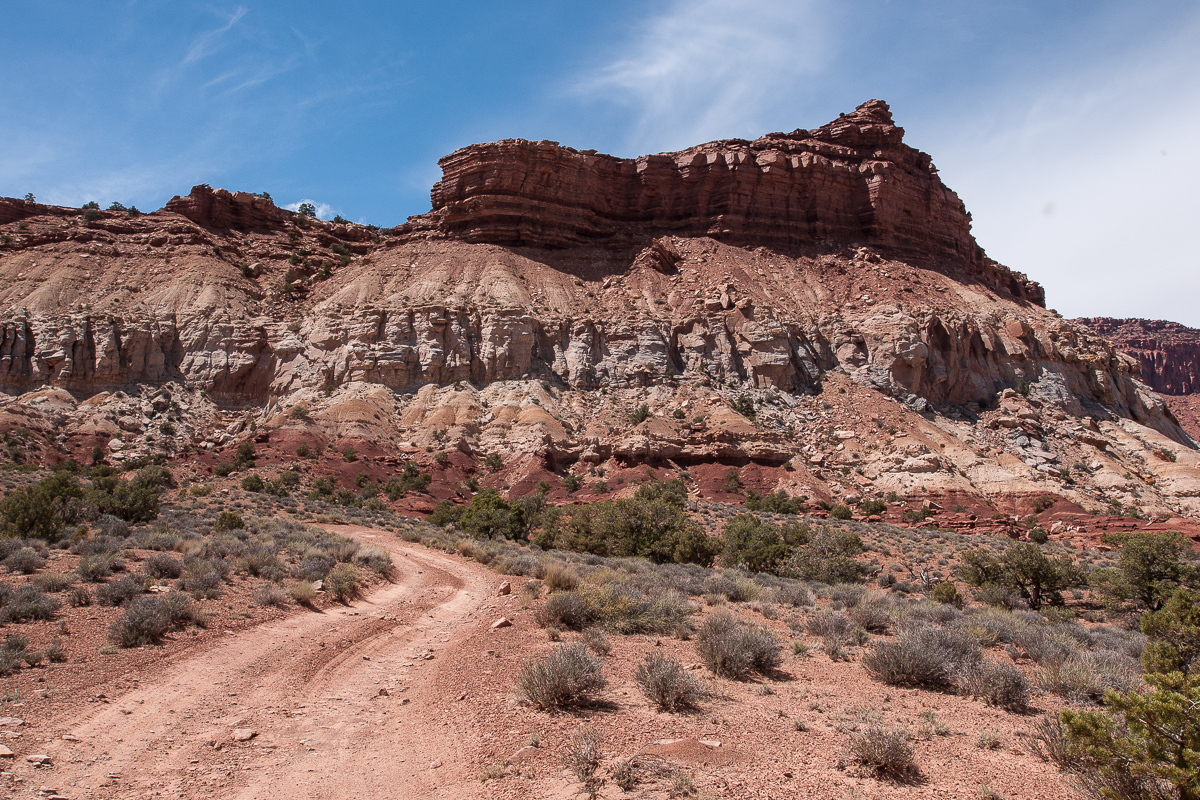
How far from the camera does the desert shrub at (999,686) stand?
7.49 meters

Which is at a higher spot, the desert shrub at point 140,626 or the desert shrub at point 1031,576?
the desert shrub at point 140,626

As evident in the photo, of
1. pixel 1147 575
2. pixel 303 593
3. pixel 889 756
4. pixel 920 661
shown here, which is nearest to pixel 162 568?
pixel 303 593

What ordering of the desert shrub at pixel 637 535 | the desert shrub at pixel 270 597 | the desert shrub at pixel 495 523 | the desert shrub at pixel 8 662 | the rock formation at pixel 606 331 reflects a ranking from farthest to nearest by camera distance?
the rock formation at pixel 606 331, the desert shrub at pixel 495 523, the desert shrub at pixel 637 535, the desert shrub at pixel 270 597, the desert shrub at pixel 8 662

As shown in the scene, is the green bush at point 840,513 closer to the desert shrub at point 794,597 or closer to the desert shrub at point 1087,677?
the desert shrub at point 794,597

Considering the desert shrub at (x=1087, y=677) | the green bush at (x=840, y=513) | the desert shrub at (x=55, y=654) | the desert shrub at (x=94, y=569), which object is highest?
the desert shrub at (x=94, y=569)

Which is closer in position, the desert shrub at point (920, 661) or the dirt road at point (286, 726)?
the dirt road at point (286, 726)

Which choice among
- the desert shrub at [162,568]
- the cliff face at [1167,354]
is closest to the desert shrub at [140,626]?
the desert shrub at [162,568]

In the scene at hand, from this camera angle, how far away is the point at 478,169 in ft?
201

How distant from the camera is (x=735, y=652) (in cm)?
859

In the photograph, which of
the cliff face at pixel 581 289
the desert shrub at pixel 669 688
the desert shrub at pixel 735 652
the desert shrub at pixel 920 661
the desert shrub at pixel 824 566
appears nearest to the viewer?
the desert shrub at pixel 669 688

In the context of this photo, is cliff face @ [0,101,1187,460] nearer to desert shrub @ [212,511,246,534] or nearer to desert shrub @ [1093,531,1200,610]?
desert shrub @ [212,511,246,534]

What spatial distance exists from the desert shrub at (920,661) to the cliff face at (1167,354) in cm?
13326

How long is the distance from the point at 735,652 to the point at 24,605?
958 centimetres

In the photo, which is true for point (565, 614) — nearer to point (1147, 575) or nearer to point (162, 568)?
point (162, 568)
